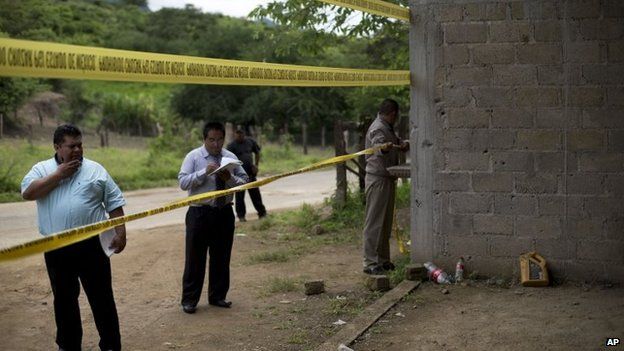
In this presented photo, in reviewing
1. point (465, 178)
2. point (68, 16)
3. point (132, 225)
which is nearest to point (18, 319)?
point (465, 178)

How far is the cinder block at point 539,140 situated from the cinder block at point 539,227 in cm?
65

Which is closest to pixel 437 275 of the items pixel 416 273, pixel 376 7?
pixel 416 273

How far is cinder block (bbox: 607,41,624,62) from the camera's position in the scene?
7320mm

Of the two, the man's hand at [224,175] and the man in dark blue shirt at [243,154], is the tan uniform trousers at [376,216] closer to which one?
the man's hand at [224,175]

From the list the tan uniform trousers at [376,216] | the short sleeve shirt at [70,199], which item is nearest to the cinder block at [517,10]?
the tan uniform trousers at [376,216]

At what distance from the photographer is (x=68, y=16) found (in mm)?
51938

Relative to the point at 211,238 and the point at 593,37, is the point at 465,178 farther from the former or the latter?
the point at 211,238

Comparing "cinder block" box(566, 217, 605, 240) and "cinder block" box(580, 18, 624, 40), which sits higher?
"cinder block" box(580, 18, 624, 40)

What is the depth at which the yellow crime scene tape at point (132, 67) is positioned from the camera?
3758 millimetres

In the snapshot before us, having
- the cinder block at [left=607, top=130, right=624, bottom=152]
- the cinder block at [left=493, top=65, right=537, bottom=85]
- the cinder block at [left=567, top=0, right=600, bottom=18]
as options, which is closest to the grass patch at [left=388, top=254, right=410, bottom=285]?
the cinder block at [left=493, top=65, right=537, bottom=85]

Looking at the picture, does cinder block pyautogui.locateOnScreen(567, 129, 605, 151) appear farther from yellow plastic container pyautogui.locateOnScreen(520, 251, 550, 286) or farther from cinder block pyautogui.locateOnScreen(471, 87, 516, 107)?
yellow plastic container pyautogui.locateOnScreen(520, 251, 550, 286)

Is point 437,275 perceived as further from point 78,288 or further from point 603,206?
point 78,288

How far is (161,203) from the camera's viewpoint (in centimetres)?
1784

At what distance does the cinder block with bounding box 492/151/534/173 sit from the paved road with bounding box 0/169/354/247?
18.6 ft
